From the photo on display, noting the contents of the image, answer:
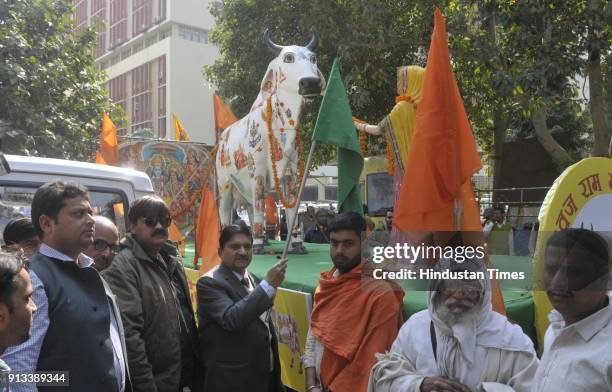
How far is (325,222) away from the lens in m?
8.98

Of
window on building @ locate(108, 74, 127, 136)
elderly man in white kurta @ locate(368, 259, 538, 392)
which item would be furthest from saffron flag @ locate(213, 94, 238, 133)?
window on building @ locate(108, 74, 127, 136)

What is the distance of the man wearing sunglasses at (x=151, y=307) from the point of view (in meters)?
2.60

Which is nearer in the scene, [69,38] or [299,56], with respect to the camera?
[299,56]

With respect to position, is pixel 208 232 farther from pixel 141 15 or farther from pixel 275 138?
pixel 141 15

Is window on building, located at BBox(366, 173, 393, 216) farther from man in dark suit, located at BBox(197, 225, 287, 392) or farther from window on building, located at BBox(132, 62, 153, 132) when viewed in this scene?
window on building, located at BBox(132, 62, 153, 132)

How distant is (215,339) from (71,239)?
41.6 inches

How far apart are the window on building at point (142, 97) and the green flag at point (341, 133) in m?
38.7

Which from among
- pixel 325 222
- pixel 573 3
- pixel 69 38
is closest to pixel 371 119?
pixel 325 222

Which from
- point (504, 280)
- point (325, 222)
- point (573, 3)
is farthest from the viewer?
point (325, 222)

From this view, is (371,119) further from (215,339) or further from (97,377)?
(97,377)

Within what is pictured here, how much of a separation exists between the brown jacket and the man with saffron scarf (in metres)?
0.74

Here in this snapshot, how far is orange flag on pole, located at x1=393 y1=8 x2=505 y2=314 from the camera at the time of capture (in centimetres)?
298

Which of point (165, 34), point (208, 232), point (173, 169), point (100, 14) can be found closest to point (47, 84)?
point (173, 169)
